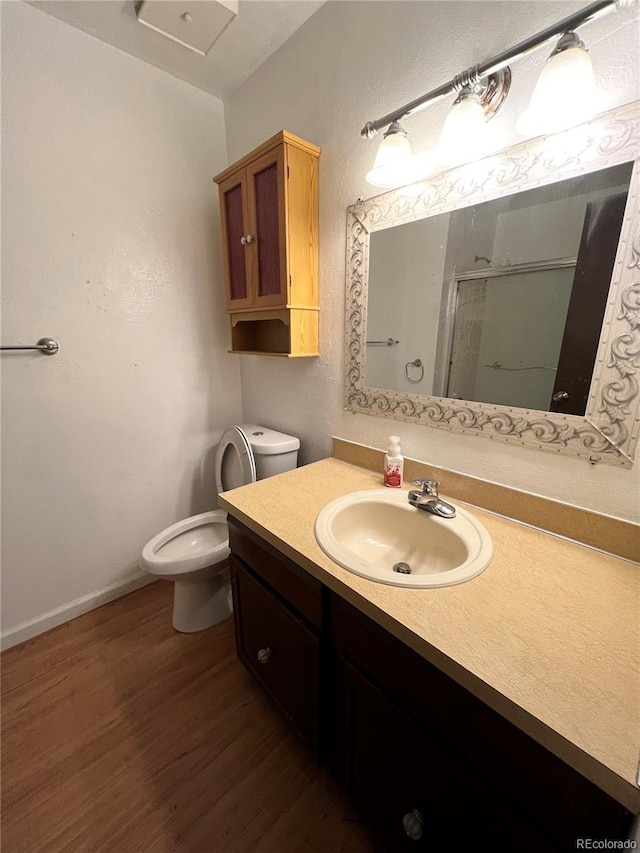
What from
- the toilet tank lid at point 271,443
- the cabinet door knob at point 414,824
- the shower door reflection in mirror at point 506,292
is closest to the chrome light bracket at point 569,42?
the shower door reflection in mirror at point 506,292

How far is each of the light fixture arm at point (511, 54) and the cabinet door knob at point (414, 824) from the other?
153 cm

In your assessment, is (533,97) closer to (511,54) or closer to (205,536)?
(511,54)

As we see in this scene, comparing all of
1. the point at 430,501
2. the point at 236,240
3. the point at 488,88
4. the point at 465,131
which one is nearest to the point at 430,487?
the point at 430,501

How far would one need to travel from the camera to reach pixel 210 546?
1548 mm

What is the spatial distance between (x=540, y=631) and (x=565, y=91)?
3.23ft

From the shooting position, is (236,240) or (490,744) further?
(236,240)

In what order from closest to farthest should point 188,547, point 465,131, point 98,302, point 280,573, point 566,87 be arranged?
point 566,87 → point 465,131 → point 280,573 → point 98,302 → point 188,547

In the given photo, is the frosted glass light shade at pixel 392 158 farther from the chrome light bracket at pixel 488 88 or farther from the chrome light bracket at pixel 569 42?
the chrome light bracket at pixel 569 42

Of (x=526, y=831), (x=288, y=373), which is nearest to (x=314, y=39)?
(x=288, y=373)

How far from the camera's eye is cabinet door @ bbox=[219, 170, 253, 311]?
54.1 inches

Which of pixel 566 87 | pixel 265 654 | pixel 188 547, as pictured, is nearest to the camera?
pixel 566 87

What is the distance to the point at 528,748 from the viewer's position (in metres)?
0.50

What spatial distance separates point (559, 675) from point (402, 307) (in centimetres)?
95

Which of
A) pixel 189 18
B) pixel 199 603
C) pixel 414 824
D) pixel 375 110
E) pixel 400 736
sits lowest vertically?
pixel 199 603
